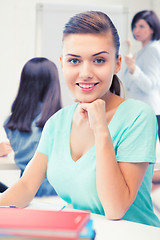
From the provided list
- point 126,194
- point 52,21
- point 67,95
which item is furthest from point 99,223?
point 52,21

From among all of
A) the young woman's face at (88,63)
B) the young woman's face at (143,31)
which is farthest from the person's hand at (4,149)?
the young woman's face at (143,31)

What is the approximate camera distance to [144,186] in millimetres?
870

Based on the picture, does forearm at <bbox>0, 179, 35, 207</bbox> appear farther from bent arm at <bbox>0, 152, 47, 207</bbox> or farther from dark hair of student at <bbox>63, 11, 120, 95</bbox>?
dark hair of student at <bbox>63, 11, 120, 95</bbox>

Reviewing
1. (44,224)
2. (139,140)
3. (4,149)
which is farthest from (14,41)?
(44,224)

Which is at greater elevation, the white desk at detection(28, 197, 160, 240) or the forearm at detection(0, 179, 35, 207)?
the white desk at detection(28, 197, 160, 240)

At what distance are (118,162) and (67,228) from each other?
39 cm

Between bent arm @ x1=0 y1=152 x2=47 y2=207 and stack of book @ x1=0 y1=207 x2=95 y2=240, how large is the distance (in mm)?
333

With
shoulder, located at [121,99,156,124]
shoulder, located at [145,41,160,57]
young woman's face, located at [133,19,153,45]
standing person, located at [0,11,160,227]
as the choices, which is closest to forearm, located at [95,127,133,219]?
standing person, located at [0,11,160,227]

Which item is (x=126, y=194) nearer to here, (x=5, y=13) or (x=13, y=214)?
(x=13, y=214)

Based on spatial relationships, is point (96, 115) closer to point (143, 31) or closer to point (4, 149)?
point (4, 149)

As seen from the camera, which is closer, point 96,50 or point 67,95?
point 96,50

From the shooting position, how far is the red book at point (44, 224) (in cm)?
43

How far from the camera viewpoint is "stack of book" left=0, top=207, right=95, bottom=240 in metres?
0.43

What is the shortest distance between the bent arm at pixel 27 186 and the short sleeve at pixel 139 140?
0.25 meters
